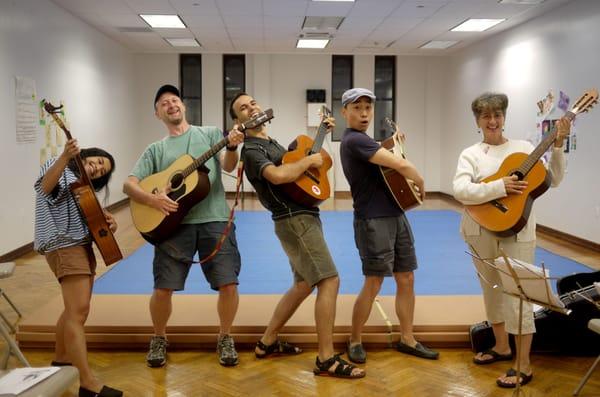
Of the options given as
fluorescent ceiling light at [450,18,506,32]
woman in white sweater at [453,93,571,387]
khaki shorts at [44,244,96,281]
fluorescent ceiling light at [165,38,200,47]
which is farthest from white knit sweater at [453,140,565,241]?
fluorescent ceiling light at [165,38,200,47]

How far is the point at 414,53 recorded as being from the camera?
12.4m

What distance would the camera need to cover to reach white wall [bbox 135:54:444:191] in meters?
12.5

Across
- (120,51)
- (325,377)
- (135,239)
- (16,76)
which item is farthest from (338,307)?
(120,51)

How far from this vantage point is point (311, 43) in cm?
1101

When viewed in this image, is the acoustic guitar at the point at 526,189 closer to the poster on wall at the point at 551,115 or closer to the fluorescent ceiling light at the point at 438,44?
the poster on wall at the point at 551,115

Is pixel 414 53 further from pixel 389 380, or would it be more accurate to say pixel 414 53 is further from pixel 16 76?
pixel 389 380

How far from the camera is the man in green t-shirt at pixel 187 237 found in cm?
320

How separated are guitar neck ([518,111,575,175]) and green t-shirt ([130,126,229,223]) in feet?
5.46

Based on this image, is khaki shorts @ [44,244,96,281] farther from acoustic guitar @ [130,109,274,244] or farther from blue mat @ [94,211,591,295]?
blue mat @ [94,211,591,295]

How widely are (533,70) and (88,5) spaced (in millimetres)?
6430

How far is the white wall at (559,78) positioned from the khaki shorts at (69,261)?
6064 mm

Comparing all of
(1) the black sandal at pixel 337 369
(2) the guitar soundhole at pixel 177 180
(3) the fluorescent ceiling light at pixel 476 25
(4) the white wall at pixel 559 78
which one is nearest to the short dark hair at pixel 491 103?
(1) the black sandal at pixel 337 369

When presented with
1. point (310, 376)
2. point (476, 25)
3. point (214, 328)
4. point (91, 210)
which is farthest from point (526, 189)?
point (476, 25)

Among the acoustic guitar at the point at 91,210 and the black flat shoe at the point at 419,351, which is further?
the black flat shoe at the point at 419,351
